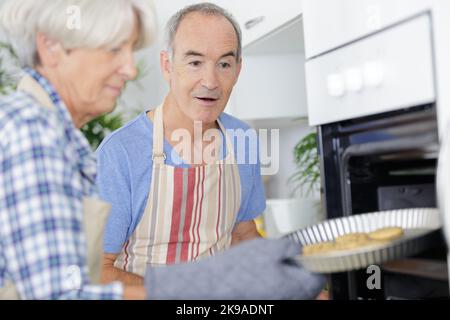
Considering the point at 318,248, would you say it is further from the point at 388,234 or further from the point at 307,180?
the point at 307,180

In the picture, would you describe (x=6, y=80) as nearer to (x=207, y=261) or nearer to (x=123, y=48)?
(x=123, y=48)

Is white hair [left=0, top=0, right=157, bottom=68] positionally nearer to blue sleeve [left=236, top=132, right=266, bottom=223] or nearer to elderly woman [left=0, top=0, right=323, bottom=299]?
elderly woman [left=0, top=0, right=323, bottom=299]

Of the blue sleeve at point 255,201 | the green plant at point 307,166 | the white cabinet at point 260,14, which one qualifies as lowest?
the blue sleeve at point 255,201

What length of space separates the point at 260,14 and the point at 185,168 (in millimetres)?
287

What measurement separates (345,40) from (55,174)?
49 centimetres

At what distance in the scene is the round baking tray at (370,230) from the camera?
75 centimetres

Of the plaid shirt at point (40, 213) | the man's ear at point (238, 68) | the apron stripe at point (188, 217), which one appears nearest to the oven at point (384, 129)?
the man's ear at point (238, 68)

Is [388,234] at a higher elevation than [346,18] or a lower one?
lower

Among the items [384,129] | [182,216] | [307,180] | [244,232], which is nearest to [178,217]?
[182,216]

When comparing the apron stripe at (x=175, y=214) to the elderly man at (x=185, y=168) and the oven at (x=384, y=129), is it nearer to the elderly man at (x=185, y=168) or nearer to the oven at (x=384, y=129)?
the elderly man at (x=185, y=168)

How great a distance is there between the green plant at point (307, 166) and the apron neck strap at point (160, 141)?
0.36ft

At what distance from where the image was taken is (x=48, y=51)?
0.84m

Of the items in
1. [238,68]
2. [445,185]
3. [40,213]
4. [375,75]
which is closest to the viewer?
[40,213]

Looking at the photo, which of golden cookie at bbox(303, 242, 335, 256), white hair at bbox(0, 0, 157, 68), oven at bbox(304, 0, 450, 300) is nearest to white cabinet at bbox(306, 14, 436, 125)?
oven at bbox(304, 0, 450, 300)
